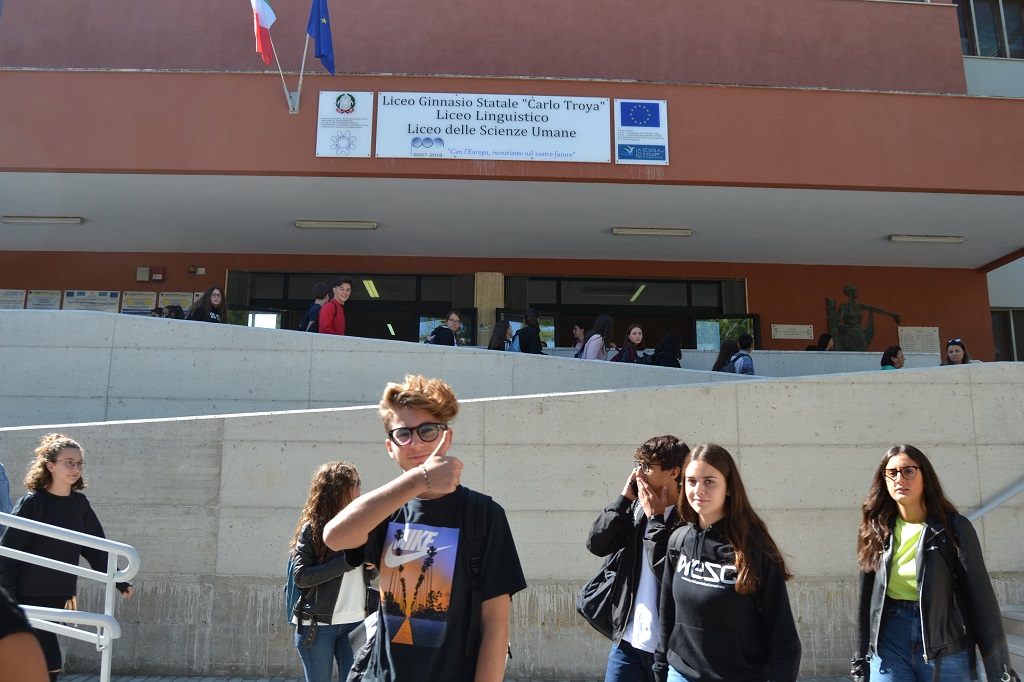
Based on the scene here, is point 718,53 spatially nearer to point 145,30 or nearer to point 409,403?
point 145,30

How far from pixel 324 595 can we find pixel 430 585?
5.33 feet

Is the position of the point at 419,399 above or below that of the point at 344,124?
below

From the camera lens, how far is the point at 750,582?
8.95ft

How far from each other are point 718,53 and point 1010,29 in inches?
240

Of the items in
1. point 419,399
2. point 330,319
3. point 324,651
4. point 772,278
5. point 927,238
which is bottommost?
point 324,651

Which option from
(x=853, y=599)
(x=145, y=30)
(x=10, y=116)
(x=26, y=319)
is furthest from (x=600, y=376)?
(x=145, y=30)

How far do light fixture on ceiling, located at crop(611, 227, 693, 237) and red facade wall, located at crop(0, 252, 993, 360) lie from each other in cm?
154

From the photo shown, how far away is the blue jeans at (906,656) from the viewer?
324 cm

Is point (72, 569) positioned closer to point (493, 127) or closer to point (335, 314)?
point (335, 314)

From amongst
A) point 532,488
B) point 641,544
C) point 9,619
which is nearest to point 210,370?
point 532,488

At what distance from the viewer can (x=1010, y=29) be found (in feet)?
46.2

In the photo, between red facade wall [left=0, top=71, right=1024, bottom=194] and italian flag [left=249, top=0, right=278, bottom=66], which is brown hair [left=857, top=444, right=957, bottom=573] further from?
italian flag [left=249, top=0, right=278, bottom=66]

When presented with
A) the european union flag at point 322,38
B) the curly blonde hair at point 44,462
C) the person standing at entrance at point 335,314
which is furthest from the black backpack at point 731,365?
the curly blonde hair at point 44,462

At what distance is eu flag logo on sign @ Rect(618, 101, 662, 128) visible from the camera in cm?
967
